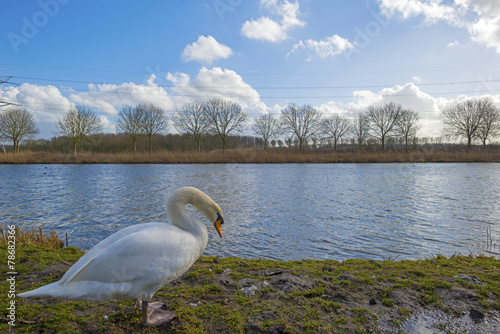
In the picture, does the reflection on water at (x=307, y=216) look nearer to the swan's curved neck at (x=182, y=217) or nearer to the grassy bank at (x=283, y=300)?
the grassy bank at (x=283, y=300)

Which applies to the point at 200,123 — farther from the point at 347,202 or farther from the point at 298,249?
the point at 298,249

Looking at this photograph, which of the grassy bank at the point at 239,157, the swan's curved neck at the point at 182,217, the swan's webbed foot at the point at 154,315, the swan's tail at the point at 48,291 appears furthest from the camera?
the grassy bank at the point at 239,157

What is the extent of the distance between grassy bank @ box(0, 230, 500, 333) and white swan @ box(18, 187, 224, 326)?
22.5 inches

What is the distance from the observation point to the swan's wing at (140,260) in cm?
284

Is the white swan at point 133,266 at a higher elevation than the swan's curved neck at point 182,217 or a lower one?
lower

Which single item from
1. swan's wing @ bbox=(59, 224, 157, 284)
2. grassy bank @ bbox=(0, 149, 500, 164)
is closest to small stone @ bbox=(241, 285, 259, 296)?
swan's wing @ bbox=(59, 224, 157, 284)

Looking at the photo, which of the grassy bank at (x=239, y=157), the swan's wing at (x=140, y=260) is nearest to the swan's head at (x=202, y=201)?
the swan's wing at (x=140, y=260)

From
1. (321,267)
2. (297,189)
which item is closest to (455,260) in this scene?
(321,267)

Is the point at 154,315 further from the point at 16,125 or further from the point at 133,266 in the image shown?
the point at 16,125

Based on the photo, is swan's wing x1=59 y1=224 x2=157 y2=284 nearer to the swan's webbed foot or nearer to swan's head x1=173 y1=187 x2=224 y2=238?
swan's head x1=173 y1=187 x2=224 y2=238

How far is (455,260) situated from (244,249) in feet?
16.3

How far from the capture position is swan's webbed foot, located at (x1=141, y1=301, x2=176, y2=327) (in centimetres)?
322

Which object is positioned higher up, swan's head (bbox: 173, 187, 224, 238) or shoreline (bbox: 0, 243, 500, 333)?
swan's head (bbox: 173, 187, 224, 238)

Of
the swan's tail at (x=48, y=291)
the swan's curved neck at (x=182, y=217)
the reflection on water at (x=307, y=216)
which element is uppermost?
the swan's curved neck at (x=182, y=217)
